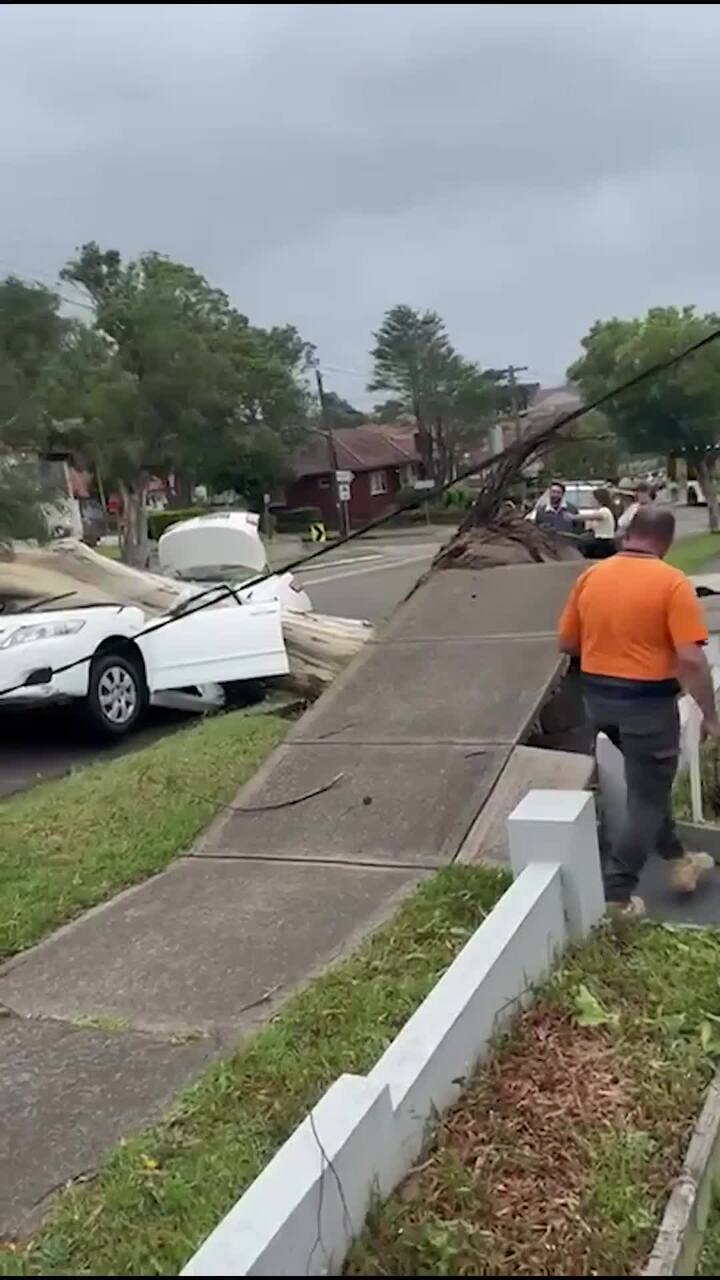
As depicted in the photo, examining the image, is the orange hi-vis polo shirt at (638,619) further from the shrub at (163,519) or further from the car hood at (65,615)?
the shrub at (163,519)

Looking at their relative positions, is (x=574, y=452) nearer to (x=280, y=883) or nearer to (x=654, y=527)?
(x=654, y=527)

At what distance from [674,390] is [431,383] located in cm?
3739

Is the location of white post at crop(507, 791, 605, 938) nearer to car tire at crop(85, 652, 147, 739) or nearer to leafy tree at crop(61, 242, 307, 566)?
car tire at crop(85, 652, 147, 739)

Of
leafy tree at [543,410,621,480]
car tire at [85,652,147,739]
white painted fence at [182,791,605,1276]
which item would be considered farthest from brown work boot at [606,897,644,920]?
car tire at [85,652,147,739]

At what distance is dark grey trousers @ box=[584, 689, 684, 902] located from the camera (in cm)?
489

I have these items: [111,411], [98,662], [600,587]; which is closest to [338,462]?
[111,411]

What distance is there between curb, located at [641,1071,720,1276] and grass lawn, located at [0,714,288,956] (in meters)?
2.59

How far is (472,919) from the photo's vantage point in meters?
4.66

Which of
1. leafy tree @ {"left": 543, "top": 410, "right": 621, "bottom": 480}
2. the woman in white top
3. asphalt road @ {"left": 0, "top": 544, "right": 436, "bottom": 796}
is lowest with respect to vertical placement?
asphalt road @ {"left": 0, "top": 544, "right": 436, "bottom": 796}

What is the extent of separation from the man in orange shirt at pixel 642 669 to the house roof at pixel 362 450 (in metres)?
51.6

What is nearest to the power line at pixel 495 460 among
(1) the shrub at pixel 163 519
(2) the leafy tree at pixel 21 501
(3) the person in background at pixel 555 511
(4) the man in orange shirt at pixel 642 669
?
(4) the man in orange shirt at pixel 642 669

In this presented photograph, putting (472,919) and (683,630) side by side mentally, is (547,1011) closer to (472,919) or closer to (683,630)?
(472,919)

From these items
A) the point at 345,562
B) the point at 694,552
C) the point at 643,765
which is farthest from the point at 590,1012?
the point at 345,562

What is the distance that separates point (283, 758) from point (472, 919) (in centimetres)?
202
